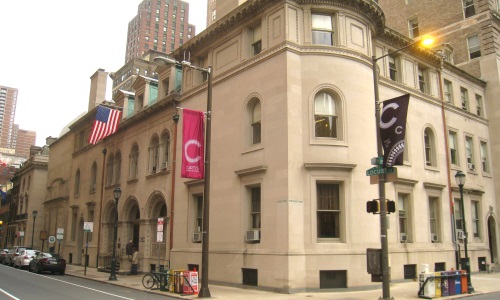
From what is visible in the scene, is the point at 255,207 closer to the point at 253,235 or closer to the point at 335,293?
the point at 253,235

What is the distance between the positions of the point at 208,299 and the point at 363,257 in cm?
716

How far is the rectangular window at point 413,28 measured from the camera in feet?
127

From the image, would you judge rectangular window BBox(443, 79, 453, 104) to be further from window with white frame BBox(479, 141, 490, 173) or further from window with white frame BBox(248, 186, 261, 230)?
window with white frame BBox(248, 186, 261, 230)

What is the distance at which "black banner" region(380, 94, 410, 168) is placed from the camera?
14859 mm

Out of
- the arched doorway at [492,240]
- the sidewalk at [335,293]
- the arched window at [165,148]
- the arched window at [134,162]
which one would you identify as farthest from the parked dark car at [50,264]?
the arched doorway at [492,240]

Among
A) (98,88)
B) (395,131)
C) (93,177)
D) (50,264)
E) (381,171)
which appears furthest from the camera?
(98,88)

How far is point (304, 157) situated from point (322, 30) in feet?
20.7

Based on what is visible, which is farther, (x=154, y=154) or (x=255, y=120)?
(x=154, y=154)

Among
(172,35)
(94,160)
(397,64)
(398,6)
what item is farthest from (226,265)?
(172,35)

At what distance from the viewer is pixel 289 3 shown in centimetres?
2128

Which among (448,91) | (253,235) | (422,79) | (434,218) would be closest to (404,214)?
(434,218)

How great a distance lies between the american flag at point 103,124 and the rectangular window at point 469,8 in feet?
89.6

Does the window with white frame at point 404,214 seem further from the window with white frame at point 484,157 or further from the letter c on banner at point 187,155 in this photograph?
the letter c on banner at point 187,155

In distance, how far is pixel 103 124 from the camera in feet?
104
